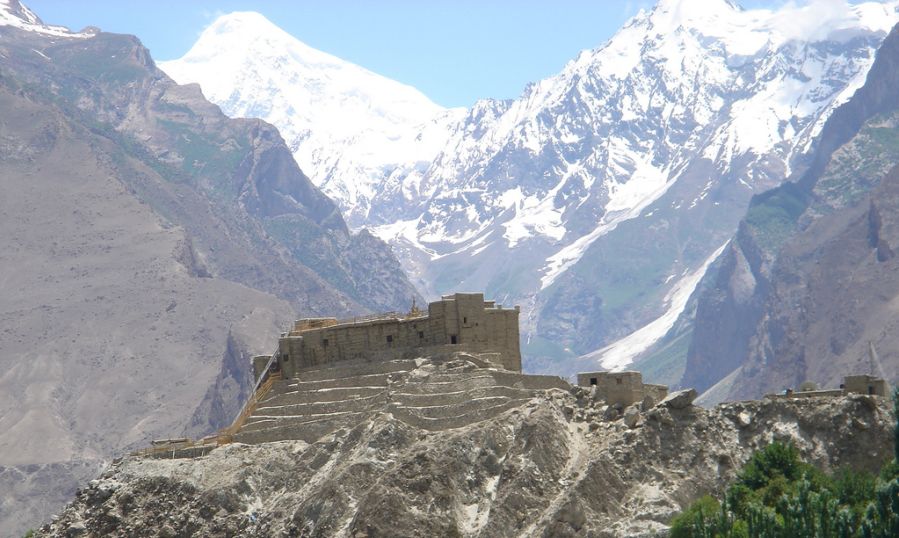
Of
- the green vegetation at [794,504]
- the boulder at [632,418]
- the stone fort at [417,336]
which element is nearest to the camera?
the green vegetation at [794,504]

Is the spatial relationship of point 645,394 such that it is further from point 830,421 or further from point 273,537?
point 273,537

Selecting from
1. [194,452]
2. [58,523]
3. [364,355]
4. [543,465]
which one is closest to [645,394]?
[543,465]

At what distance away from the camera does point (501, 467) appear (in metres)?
133

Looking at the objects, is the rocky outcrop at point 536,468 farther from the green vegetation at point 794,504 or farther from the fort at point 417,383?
the green vegetation at point 794,504

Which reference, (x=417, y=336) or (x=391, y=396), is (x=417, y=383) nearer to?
(x=391, y=396)

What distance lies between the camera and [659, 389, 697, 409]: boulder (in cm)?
13275

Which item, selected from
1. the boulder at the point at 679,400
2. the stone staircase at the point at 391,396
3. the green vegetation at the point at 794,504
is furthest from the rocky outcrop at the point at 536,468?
the green vegetation at the point at 794,504

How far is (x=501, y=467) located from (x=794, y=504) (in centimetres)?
2213

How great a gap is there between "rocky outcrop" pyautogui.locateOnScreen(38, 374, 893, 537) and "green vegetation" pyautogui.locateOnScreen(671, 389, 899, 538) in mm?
2370

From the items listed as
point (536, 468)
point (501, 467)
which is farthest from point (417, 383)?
point (536, 468)

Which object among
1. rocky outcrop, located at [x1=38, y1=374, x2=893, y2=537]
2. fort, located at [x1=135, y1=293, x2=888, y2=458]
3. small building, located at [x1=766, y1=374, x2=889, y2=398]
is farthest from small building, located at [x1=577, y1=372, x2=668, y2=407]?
small building, located at [x1=766, y1=374, x2=889, y2=398]

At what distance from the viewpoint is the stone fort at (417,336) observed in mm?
153625

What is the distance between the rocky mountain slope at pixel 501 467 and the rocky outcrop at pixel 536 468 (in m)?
0.10

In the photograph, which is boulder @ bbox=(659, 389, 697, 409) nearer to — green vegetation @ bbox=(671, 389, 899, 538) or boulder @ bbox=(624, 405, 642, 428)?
boulder @ bbox=(624, 405, 642, 428)
